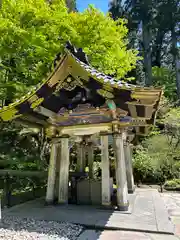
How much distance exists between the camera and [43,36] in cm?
721

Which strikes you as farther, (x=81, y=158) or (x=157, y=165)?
(x=157, y=165)

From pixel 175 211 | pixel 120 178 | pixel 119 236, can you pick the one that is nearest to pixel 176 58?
pixel 175 211

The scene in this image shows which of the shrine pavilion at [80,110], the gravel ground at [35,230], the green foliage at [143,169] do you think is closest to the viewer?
the gravel ground at [35,230]

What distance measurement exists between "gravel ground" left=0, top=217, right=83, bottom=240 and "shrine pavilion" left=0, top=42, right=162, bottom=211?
1.30 m

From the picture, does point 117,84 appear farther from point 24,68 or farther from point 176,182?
point 176,182

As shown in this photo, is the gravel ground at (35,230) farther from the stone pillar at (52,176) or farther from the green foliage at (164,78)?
the green foliage at (164,78)

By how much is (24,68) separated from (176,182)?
25.1 ft

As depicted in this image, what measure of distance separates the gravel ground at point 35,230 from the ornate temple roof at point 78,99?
7.04ft

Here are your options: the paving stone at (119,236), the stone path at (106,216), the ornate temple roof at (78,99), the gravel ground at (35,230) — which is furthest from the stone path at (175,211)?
the ornate temple roof at (78,99)

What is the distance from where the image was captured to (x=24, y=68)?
310 inches

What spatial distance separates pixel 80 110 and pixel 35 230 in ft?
8.87

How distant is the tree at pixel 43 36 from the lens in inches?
286

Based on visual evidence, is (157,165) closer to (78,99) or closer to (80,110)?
(80,110)

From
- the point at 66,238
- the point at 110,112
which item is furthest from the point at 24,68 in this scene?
the point at 66,238
